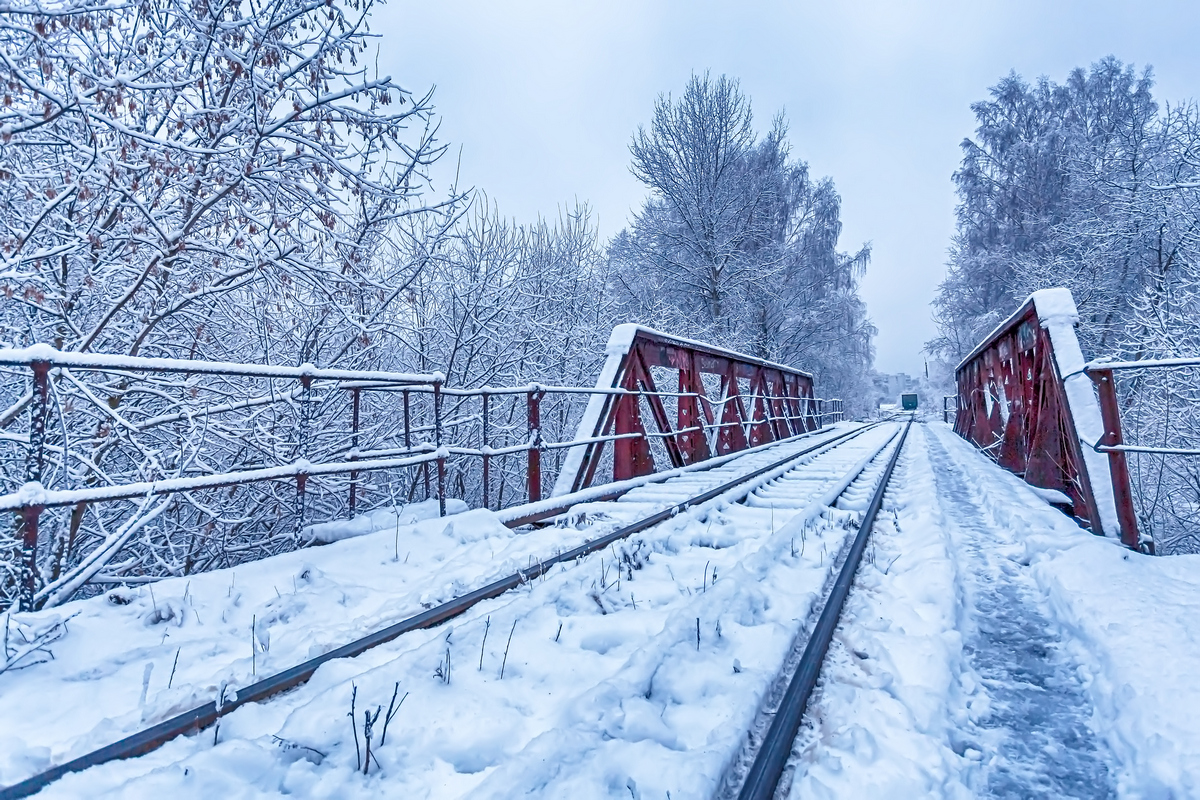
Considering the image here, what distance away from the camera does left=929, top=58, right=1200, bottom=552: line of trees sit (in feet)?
22.7

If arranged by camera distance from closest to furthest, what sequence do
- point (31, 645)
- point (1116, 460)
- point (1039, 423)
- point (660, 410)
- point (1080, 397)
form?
1. point (31, 645)
2. point (1116, 460)
3. point (1080, 397)
4. point (1039, 423)
5. point (660, 410)

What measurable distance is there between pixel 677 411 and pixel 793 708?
22.5 feet

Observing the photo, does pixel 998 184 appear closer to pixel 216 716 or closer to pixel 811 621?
pixel 811 621

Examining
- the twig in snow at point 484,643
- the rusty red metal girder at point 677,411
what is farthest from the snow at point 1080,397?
the twig in snow at point 484,643

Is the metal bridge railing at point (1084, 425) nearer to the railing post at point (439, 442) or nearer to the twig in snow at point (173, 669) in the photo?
the railing post at point (439, 442)

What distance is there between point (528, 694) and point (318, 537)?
7.28ft

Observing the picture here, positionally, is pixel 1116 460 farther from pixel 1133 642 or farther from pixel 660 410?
pixel 660 410

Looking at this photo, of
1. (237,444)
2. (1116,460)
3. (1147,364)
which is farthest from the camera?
(237,444)

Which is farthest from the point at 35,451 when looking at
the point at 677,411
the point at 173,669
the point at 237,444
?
the point at 677,411

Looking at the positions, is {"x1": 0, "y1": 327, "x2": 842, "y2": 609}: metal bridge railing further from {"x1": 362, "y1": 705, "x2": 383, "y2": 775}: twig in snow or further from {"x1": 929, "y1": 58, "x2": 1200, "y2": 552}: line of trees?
{"x1": 929, "y1": 58, "x2": 1200, "y2": 552}: line of trees

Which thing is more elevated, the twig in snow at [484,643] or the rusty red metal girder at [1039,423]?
the rusty red metal girder at [1039,423]

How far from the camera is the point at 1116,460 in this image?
Answer: 3.36 metres

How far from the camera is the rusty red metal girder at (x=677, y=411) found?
577 centimetres

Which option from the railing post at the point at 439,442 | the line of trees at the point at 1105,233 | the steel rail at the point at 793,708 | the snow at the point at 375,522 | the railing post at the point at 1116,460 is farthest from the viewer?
the line of trees at the point at 1105,233
